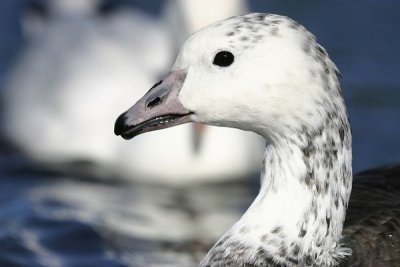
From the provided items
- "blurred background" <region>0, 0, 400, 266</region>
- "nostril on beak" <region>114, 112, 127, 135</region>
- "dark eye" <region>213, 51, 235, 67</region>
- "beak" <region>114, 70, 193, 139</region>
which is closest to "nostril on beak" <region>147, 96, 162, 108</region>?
"beak" <region>114, 70, 193, 139</region>

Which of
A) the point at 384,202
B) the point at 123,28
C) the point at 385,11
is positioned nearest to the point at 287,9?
the point at 385,11

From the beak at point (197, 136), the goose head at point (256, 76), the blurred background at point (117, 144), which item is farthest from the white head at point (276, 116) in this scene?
the beak at point (197, 136)

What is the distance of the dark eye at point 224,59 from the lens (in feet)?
19.2

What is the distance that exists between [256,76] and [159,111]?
0.50 m

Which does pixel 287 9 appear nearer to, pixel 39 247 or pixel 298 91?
pixel 39 247

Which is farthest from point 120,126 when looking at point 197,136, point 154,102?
point 197,136

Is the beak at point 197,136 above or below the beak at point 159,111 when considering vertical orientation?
above

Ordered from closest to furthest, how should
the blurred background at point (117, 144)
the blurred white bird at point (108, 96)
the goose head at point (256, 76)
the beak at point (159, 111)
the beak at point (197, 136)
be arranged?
the goose head at point (256, 76), the beak at point (159, 111), the blurred background at point (117, 144), the beak at point (197, 136), the blurred white bird at point (108, 96)

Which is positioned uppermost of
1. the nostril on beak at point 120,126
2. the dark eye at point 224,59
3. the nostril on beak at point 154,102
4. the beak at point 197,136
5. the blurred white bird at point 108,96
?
the blurred white bird at point 108,96

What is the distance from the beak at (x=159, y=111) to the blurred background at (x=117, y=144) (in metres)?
2.71

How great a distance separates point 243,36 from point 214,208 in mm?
4156

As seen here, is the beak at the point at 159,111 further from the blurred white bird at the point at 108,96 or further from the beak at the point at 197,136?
the beak at the point at 197,136

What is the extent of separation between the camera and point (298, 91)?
584 cm

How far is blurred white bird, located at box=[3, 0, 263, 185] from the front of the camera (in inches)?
413
